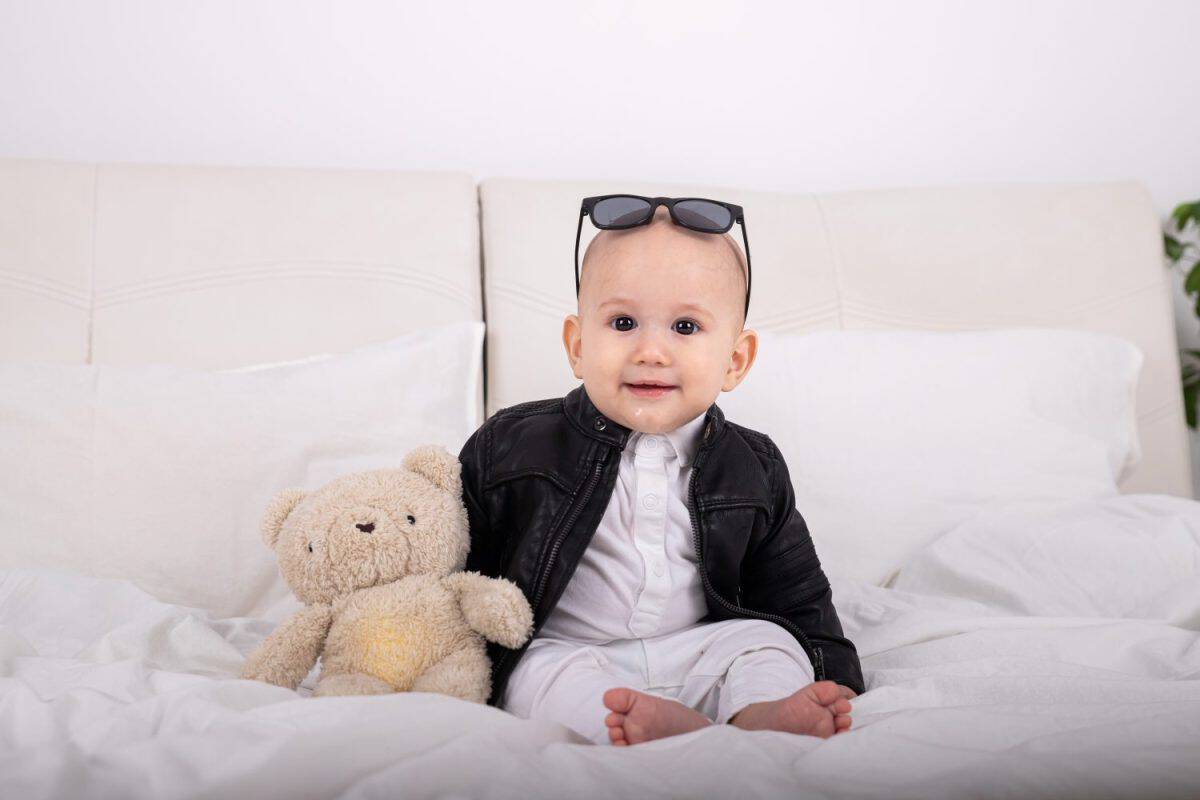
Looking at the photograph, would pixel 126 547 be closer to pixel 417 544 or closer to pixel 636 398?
pixel 417 544

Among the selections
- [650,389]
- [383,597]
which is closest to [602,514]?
[650,389]

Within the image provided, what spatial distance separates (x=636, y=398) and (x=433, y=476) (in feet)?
0.76

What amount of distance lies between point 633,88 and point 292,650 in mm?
1444

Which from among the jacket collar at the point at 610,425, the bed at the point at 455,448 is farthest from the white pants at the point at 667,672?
the jacket collar at the point at 610,425

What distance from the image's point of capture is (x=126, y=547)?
119 centimetres

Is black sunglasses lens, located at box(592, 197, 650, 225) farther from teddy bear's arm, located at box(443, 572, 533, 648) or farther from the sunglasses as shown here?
teddy bear's arm, located at box(443, 572, 533, 648)

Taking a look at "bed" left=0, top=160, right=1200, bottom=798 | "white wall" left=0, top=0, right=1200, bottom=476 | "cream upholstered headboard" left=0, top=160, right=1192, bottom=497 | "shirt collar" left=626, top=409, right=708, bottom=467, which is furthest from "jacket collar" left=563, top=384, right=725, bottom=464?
"white wall" left=0, top=0, right=1200, bottom=476

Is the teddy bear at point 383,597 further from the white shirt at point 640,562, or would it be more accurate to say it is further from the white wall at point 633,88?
the white wall at point 633,88

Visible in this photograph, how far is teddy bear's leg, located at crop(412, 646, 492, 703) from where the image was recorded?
0.86m

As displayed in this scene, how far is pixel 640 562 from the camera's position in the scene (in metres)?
1.05

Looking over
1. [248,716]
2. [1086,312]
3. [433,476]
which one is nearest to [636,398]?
[433,476]

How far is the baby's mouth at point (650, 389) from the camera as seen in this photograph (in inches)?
39.5

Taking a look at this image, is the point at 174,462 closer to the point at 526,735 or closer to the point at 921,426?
the point at 526,735

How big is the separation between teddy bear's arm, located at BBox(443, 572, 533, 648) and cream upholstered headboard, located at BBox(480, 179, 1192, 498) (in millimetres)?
→ 805
